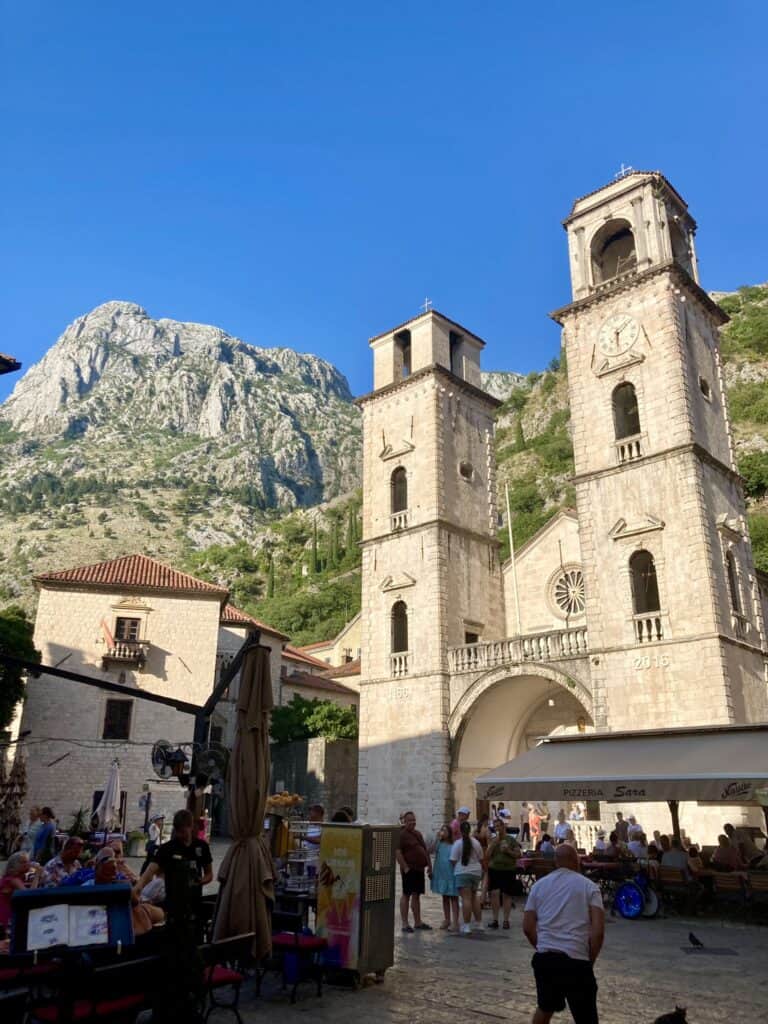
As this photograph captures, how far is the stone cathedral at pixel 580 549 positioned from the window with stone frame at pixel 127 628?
965 cm

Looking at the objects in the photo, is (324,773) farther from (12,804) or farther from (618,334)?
(618,334)

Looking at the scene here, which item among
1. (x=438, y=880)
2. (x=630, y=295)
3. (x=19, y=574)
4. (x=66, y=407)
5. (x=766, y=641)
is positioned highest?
(x=66, y=407)

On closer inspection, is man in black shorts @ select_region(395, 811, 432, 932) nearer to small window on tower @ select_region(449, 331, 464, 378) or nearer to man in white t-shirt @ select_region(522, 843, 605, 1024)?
man in white t-shirt @ select_region(522, 843, 605, 1024)

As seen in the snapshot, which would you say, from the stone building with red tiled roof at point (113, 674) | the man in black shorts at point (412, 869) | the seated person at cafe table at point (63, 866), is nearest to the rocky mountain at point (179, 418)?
the stone building with red tiled roof at point (113, 674)

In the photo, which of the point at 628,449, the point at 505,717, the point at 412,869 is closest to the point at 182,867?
the point at 412,869

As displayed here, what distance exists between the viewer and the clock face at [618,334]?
2298cm

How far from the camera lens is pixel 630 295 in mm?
23203

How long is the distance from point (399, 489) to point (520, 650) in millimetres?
7918

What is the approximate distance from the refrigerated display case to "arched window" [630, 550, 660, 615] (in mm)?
14282

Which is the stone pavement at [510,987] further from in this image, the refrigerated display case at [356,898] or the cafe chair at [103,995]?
the cafe chair at [103,995]

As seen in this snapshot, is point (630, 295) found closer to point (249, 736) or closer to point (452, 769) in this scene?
point (452, 769)

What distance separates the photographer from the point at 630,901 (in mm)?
12883

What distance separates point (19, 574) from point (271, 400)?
61.2 m

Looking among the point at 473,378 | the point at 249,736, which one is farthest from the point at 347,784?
the point at 249,736
